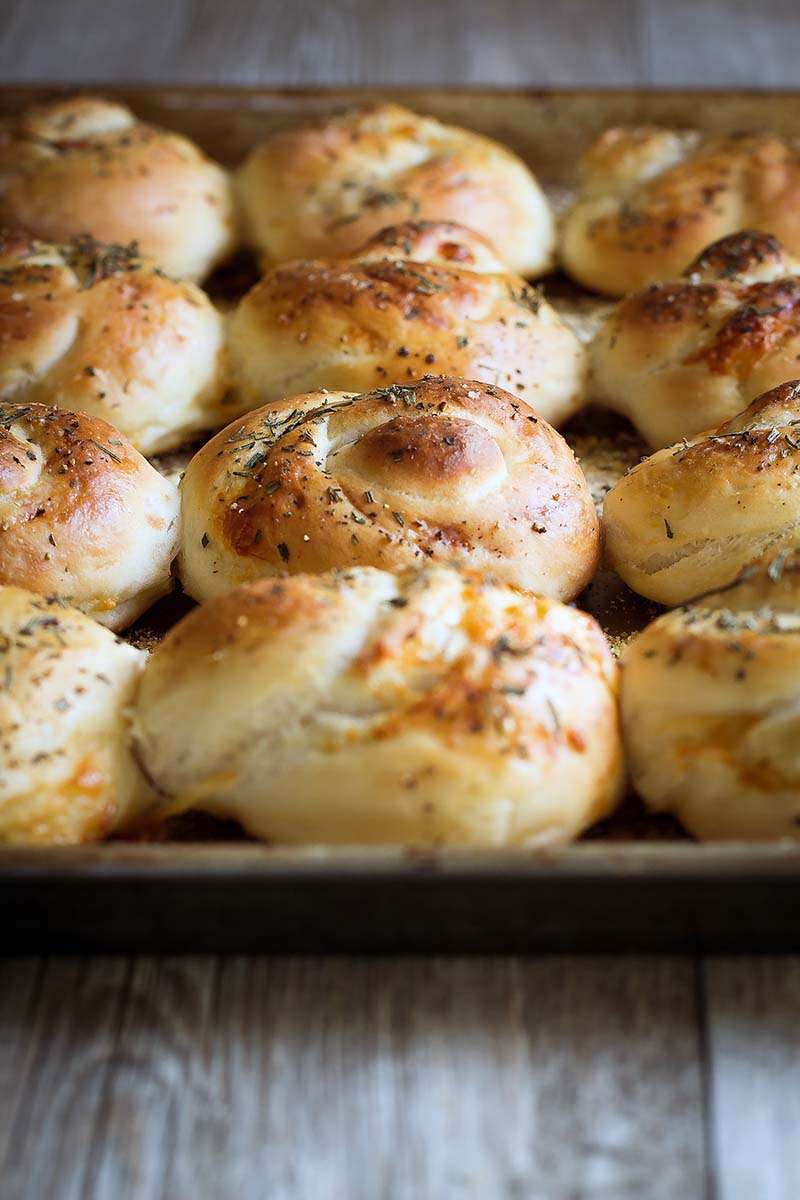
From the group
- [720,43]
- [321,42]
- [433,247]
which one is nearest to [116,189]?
[433,247]

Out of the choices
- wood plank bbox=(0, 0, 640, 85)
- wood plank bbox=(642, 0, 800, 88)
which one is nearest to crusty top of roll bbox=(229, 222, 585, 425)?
wood plank bbox=(0, 0, 640, 85)

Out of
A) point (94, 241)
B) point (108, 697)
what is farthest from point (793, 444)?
point (94, 241)

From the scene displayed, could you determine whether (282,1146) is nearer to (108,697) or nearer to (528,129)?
(108,697)

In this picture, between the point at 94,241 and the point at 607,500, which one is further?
the point at 94,241

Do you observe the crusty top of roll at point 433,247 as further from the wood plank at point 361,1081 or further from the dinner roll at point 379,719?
the wood plank at point 361,1081

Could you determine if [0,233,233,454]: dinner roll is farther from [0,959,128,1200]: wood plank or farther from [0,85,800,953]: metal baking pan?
[0,959,128,1200]: wood plank

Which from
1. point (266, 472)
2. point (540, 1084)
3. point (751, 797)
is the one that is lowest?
point (540, 1084)
